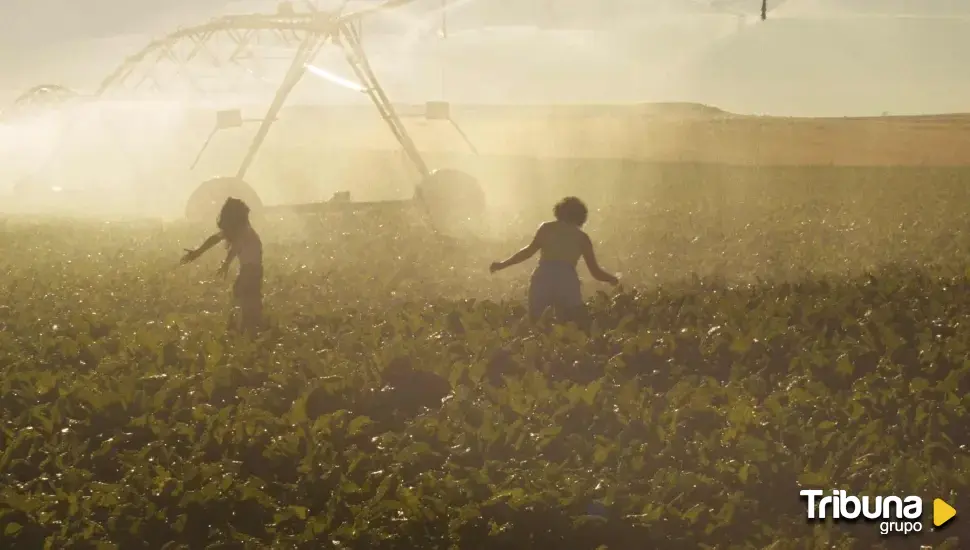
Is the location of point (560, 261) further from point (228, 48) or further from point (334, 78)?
point (228, 48)

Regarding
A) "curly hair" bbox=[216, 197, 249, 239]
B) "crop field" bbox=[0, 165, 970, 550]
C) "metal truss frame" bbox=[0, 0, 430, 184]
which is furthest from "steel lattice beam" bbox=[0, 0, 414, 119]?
"curly hair" bbox=[216, 197, 249, 239]

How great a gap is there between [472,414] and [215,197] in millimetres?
14377

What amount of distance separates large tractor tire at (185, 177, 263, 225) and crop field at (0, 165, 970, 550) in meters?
6.59

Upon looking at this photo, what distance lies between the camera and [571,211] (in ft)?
33.3

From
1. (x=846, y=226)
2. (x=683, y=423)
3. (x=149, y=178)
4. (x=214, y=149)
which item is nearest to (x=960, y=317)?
(x=683, y=423)

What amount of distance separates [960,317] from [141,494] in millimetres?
7146

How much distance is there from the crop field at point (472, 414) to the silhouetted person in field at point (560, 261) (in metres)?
0.43

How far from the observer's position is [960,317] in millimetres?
10500

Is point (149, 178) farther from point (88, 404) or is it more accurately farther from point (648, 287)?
point (88, 404)

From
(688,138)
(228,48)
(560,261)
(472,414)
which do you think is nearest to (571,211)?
(560,261)

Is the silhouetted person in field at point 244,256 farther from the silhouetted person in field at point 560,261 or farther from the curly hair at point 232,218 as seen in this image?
the silhouetted person in field at point 560,261

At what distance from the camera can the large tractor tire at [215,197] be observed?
21016mm

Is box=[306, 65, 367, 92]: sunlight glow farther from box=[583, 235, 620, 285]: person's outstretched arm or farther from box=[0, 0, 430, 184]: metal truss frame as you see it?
box=[583, 235, 620, 285]: person's outstretched arm

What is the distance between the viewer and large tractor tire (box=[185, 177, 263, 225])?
2102cm
